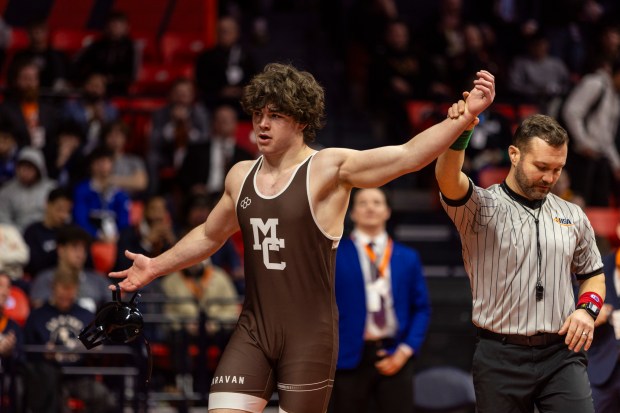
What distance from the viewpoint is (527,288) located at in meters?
5.71

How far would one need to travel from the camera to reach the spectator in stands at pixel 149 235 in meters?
10.5

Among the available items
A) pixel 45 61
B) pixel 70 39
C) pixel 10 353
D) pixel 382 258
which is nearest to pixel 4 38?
pixel 70 39

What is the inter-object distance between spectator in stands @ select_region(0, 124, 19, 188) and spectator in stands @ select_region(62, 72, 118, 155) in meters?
0.84

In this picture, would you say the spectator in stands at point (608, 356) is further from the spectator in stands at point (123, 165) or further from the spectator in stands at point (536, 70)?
the spectator in stands at point (536, 70)

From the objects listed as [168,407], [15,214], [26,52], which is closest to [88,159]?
[15,214]

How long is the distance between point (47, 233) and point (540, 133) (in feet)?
20.3

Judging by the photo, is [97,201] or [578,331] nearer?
[578,331]

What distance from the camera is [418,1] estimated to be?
1761cm

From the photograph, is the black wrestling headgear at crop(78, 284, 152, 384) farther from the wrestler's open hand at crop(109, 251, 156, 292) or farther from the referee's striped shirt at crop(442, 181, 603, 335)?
the referee's striped shirt at crop(442, 181, 603, 335)

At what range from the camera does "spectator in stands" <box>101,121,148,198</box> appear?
40.0 ft

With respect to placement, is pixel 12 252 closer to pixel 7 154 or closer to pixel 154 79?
pixel 7 154

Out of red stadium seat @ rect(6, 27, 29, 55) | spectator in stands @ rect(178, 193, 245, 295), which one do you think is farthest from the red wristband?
red stadium seat @ rect(6, 27, 29, 55)

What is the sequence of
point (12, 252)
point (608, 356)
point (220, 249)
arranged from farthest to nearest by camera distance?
point (220, 249) < point (12, 252) < point (608, 356)

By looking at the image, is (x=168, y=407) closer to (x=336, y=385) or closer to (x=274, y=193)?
(x=336, y=385)
